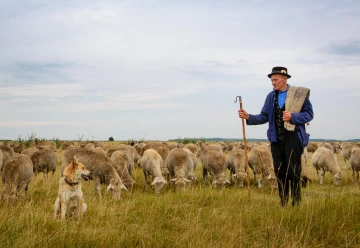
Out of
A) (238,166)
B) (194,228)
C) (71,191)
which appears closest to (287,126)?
(194,228)

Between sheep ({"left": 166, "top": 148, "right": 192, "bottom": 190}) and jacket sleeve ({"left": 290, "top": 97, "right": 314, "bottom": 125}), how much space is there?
5779mm

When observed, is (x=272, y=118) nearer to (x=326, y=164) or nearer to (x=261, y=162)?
(x=261, y=162)

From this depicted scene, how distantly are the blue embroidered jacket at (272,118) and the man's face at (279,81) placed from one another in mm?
294

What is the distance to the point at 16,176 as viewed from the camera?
1057 centimetres

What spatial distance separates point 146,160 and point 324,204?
26.9ft

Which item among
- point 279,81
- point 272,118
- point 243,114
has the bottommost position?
point 272,118

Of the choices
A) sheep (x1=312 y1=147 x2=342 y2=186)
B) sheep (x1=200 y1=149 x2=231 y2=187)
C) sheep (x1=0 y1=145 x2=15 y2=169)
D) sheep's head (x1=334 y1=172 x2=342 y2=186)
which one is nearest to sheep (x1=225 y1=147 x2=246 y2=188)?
sheep (x1=200 y1=149 x2=231 y2=187)

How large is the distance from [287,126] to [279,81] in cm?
109

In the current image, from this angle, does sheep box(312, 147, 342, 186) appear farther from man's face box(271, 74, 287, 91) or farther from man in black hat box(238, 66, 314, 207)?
man's face box(271, 74, 287, 91)

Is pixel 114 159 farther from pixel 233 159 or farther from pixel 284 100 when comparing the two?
pixel 284 100

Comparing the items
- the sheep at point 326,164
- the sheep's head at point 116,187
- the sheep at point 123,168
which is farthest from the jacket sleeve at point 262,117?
the sheep at point 326,164

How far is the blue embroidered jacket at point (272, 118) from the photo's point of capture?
7886 mm

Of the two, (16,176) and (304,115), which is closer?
(304,115)

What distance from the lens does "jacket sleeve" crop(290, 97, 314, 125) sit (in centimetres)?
785
